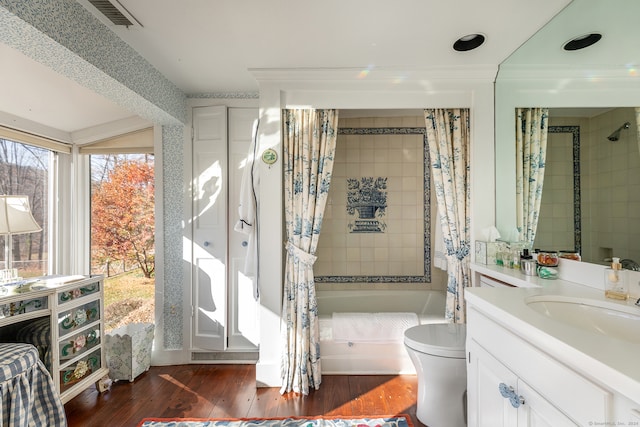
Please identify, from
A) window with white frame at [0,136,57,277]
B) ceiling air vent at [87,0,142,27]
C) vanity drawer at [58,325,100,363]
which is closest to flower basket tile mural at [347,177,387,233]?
ceiling air vent at [87,0,142,27]

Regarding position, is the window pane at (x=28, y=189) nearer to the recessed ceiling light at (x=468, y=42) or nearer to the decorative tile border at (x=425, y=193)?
the decorative tile border at (x=425, y=193)

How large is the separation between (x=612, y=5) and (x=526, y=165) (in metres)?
0.90

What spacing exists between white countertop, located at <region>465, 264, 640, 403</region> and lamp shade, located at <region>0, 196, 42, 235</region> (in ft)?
8.58

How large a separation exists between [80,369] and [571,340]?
2.70 m

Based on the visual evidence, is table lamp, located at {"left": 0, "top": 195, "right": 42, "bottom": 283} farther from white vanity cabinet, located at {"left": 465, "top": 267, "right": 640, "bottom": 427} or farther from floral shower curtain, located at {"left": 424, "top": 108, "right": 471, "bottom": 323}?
floral shower curtain, located at {"left": 424, "top": 108, "right": 471, "bottom": 323}

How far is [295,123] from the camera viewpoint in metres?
2.44

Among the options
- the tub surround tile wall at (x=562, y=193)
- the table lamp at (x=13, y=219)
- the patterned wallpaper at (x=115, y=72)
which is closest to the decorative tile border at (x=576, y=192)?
the tub surround tile wall at (x=562, y=193)

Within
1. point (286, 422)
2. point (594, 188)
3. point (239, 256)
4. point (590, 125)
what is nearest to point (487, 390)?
point (594, 188)

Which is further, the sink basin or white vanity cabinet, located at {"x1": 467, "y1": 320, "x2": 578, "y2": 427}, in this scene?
the sink basin

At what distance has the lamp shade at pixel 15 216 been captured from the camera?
76.0 inches

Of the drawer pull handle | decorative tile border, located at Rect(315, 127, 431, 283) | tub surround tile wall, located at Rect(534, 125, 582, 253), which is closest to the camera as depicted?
the drawer pull handle

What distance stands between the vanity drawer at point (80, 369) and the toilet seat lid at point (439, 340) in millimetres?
2155

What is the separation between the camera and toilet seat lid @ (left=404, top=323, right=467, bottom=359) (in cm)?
182

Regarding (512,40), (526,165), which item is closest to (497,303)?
(526,165)
